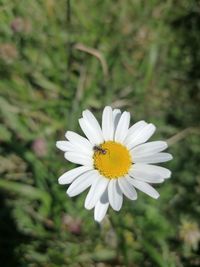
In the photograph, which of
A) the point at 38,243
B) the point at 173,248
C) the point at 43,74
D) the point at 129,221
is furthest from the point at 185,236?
the point at 43,74

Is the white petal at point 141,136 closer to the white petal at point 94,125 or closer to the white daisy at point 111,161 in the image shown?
the white daisy at point 111,161

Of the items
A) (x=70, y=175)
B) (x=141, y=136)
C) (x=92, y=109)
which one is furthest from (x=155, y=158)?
(x=92, y=109)

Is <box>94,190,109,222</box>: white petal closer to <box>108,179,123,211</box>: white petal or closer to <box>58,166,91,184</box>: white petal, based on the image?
<box>108,179,123,211</box>: white petal

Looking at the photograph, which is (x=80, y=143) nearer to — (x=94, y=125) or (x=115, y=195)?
(x=94, y=125)

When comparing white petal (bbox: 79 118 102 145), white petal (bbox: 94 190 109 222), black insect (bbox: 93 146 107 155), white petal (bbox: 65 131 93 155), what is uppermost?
white petal (bbox: 79 118 102 145)

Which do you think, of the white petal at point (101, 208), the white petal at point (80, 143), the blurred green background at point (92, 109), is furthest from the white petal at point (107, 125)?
the blurred green background at point (92, 109)

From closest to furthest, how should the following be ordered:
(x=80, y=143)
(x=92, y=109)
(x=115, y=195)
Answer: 1. (x=115, y=195)
2. (x=80, y=143)
3. (x=92, y=109)

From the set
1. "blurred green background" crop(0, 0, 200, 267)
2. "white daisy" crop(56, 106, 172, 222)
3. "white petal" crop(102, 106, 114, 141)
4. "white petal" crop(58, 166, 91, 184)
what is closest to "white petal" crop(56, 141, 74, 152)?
"white daisy" crop(56, 106, 172, 222)
